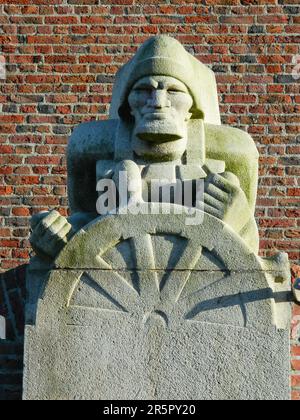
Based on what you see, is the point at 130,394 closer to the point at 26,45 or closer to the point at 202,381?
the point at 202,381

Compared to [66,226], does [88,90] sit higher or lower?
higher

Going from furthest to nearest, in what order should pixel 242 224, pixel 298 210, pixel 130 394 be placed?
pixel 298 210, pixel 242 224, pixel 130 394

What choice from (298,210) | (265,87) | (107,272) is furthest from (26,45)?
(107,272)

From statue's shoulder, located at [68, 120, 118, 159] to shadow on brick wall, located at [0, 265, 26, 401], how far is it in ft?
A: 8.28

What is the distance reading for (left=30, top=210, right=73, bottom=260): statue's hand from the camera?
402 centimetres

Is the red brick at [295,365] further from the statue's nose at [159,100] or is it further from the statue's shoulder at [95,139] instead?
the statue's nose at [159,100]

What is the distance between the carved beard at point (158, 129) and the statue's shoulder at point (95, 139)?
8.1 inches

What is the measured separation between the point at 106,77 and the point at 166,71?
10.2 ft

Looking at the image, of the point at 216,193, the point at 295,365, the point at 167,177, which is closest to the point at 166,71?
the point at 167,177

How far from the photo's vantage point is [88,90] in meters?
7.30

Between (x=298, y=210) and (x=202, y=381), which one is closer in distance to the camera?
(x=202, y=381)

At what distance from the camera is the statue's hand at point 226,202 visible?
13.4 ft

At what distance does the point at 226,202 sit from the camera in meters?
4.09

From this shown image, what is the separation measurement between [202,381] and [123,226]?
0.60 metres
